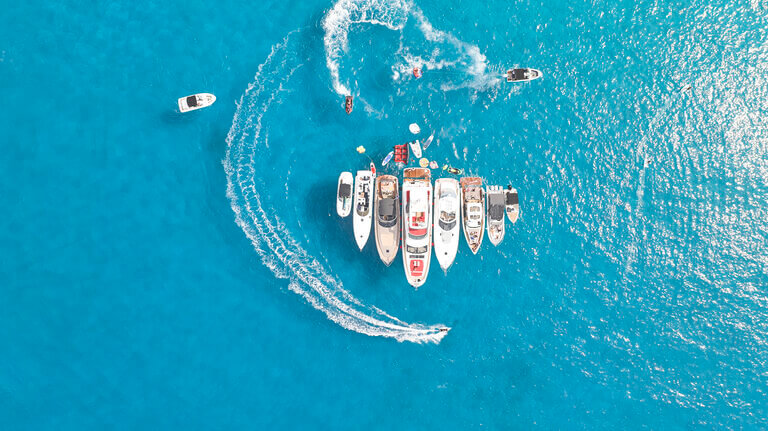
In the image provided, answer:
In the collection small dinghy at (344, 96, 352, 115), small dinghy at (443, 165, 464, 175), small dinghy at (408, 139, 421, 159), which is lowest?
small dinghy at (443, 165, 464, 175)

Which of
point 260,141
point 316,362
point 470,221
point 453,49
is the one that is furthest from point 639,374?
point 260,141

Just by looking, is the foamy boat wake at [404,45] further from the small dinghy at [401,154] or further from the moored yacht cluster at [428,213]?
the moored yacht cluster at [428,213]

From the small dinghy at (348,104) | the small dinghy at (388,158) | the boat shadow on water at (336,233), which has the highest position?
the small dinghy at (348,104)

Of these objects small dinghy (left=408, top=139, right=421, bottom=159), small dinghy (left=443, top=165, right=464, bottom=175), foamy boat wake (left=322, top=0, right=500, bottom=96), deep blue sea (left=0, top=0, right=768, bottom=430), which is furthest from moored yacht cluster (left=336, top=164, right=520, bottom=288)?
foamy boat wake (left=322, top=0, right=500, bottom=96)

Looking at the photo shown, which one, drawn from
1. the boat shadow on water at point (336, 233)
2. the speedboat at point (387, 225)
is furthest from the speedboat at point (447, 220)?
the boat shadow on water at point (336, 233)

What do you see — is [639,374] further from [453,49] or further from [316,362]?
[453,49]

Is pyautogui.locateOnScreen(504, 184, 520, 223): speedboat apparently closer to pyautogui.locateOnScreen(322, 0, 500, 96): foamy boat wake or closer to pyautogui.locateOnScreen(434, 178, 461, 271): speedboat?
pyautogui.locateOnScreen(434, 178, 461, 271): speedboat

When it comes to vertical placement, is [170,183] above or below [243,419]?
above
